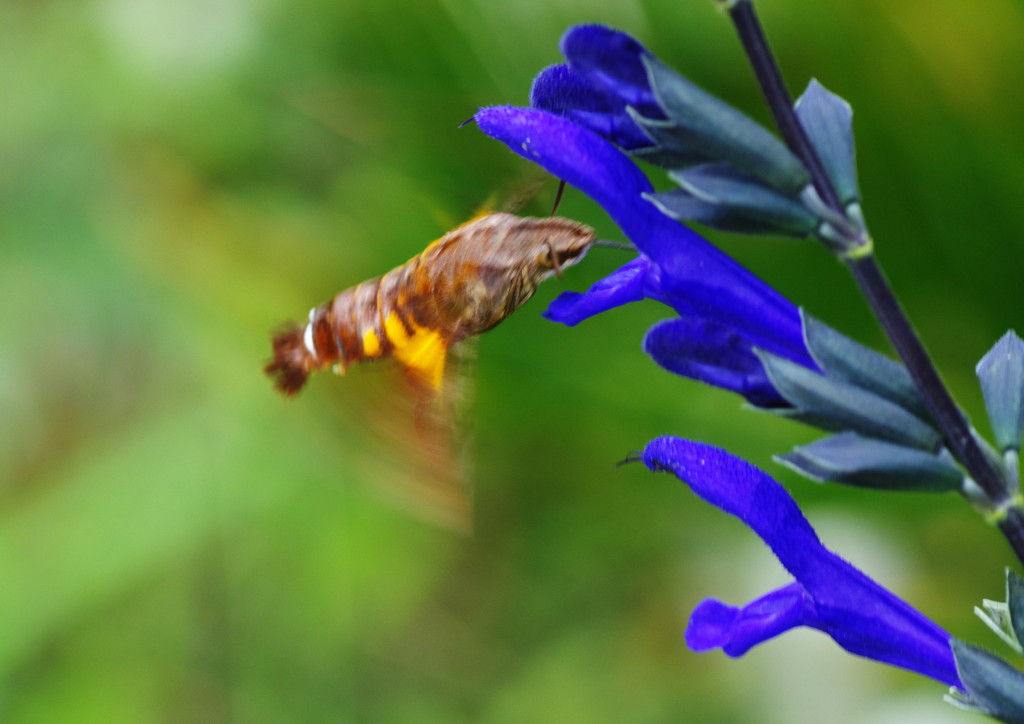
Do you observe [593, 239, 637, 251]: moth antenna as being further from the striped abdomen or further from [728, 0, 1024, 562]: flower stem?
[728, 0, 1024, 562]: flower stem

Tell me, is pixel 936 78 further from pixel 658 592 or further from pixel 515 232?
pixel 515 232

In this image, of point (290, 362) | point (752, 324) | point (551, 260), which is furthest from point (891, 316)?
point (290, 362)

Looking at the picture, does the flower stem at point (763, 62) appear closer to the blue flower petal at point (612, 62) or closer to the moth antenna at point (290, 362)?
the blue flower petal at point (612, 62)

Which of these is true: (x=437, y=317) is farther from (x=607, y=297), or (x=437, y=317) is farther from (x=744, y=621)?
(x=744, y=621)

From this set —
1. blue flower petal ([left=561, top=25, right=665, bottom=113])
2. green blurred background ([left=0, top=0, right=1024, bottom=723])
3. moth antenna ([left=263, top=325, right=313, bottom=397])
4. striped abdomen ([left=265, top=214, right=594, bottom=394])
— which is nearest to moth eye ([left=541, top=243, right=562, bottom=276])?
striped abdomen ([left=265, top=214, right=594, bottom=394])

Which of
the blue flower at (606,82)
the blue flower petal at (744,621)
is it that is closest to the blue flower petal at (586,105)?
the blue flower at (606,82)
